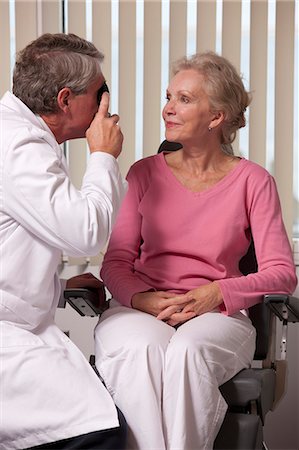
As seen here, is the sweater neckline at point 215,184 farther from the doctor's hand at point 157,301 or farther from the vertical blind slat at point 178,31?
the vertical blind slat at point 178,31

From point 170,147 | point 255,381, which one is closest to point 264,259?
point 255,381

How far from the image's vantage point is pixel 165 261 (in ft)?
8.00

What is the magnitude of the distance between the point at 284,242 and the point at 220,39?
3.71 feet

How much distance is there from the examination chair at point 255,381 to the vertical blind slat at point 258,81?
2.59ft

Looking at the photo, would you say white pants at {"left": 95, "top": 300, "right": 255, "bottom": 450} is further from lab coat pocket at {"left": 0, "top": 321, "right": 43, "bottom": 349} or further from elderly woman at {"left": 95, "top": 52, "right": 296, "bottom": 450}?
lab coat pocket at {"left": 0, "top": 321, "right": 43, "bottom": 349}

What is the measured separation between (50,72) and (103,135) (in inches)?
8.1

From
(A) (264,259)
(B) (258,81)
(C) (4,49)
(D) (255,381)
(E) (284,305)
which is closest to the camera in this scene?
(D) (255,381)

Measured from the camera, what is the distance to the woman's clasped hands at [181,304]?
89.9 inches

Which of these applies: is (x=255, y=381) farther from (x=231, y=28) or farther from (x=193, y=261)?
(x=231, y=28)

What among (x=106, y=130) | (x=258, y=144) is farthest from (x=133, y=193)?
(x=258, y=144)

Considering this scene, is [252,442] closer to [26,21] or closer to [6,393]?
[6,393]

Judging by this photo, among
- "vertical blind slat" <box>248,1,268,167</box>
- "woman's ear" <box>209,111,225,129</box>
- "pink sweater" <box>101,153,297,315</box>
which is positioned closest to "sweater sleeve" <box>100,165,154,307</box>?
"pink sweater" <box>101,153,297,315</box>

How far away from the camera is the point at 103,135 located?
2.14m

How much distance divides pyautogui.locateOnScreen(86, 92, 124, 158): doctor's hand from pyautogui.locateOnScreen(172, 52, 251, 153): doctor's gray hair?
0.41 metres
